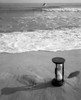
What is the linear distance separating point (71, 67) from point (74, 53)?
0.50 m

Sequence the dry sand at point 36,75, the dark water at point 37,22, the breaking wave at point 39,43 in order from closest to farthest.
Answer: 1. the dry sand at point 36,75
2. the breaking wave at point 39,43
3. the dark water at point 37,22

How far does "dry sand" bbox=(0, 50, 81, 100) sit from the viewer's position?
1.50m

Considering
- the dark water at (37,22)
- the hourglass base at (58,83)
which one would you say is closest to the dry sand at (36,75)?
the hourglass base at (58,83)

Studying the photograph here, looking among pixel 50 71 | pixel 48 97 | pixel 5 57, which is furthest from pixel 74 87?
pixel 5 57

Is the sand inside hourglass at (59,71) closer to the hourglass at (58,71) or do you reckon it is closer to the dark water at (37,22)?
the hourglass at (58,71)

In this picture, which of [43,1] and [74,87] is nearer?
[74,87]

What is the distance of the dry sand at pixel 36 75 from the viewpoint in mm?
1497

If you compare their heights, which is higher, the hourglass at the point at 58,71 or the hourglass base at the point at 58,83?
the hourglass at the point at 58,71

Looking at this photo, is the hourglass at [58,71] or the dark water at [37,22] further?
the dark water at [37,22]

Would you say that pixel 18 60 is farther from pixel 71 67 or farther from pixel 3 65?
pixel 71 67

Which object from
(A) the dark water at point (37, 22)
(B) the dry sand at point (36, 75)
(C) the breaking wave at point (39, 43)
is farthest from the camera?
(A) the dark water at point (37, 22)

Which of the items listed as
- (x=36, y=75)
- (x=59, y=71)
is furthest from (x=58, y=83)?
→ (x=36, y=75)

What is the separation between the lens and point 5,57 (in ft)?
7.83

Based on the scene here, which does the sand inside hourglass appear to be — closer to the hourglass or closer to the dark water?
the hourglass
